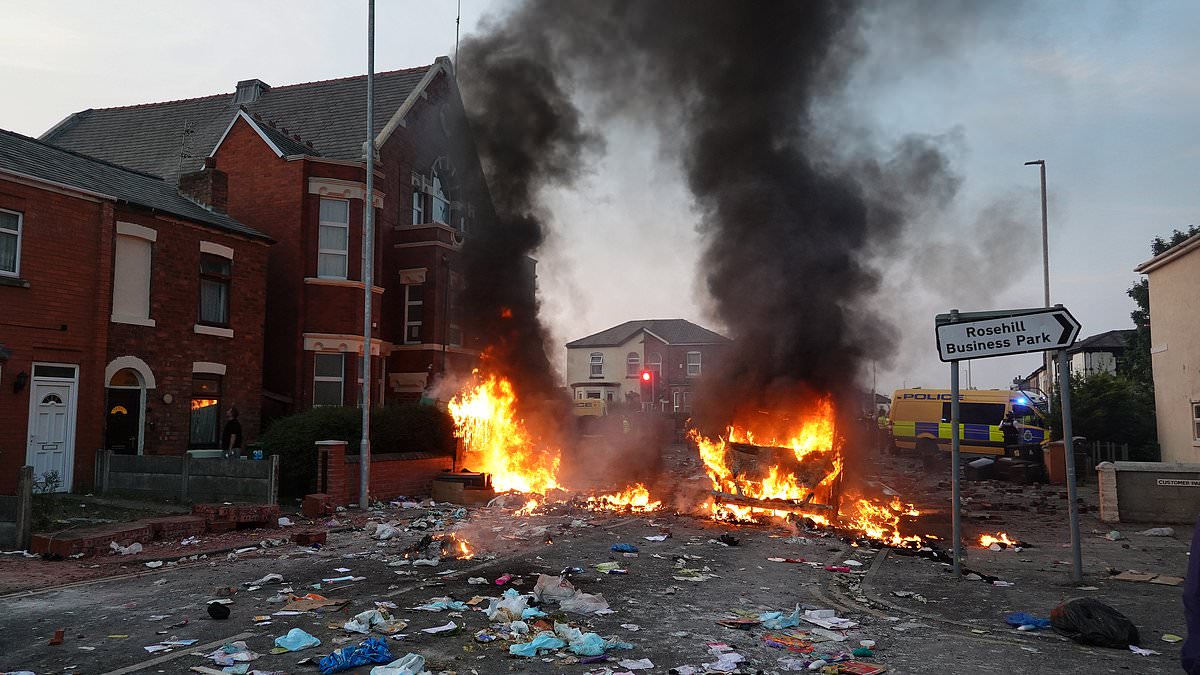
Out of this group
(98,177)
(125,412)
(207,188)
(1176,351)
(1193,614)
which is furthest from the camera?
(207,188)

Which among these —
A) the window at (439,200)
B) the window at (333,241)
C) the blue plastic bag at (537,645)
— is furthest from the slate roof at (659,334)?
the blue plastic bag at (537,645)

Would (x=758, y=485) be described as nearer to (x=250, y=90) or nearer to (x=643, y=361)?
(x=250, y=90)

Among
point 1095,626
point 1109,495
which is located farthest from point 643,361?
point 1095,626

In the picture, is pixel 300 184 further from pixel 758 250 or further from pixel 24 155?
pixel 758 250

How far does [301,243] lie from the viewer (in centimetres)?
1920

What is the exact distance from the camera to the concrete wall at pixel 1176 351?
696 inches

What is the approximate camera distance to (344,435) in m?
15.2

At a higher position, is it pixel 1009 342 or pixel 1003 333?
pixel 1003 333

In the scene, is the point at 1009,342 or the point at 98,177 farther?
the point at 98,177

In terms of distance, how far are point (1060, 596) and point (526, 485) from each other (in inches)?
483

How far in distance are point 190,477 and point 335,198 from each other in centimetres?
916

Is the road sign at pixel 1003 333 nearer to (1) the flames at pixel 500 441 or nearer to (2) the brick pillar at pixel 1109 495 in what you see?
(2) the brick pillar at pixel 1109 495

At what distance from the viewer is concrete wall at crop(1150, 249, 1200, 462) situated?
58.0 feet

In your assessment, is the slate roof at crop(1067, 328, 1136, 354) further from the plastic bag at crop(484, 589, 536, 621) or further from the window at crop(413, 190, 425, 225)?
the plastic bag at crop(484, 589, 536, 621)
